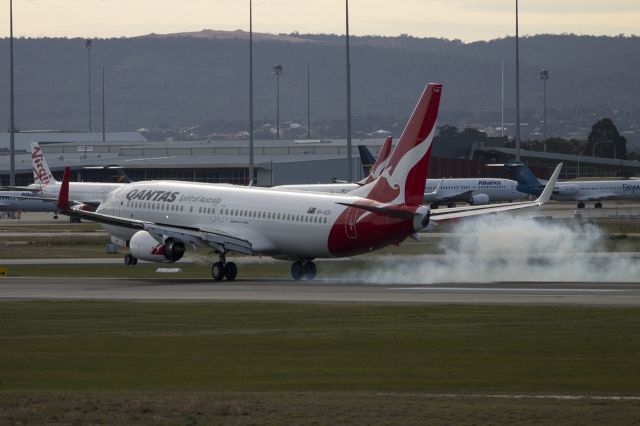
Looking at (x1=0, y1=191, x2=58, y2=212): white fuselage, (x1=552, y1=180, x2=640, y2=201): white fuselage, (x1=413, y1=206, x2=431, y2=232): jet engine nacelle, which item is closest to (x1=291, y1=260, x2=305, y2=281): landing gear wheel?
(x1=413, y1=206, x2=431, y2=232): jet engine nacelle

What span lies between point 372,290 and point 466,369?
69.0 feet

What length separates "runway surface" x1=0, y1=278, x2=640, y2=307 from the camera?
44.7m

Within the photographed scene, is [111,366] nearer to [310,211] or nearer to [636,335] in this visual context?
[636,335]

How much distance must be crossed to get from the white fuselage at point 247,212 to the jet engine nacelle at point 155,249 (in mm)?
2406

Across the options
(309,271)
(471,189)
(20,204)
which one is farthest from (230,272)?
(471,189)

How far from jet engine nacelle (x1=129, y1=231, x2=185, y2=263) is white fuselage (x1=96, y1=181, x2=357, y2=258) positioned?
7.89 feet

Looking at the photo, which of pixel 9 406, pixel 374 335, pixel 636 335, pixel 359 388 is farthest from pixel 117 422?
pixel 636 335

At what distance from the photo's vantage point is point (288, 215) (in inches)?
2206

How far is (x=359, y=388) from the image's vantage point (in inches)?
1029

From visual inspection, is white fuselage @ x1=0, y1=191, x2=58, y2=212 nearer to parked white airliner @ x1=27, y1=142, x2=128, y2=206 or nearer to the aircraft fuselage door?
parked white airliner @ x1=27, y1=142, x2=128, y2=206

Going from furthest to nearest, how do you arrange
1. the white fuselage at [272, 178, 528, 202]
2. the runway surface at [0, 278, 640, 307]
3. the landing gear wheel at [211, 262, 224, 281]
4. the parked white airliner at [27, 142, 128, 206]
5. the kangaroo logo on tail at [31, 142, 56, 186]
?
1. the white fuselage at [272, 178, 528, 202]
2. the kangaroo logo on tail at [31, 142, 56, 186]
3. the parked white airliner at [27, 142, 128, 206]
4. the landing gear wheel at [211, 262, 224, 281]
5. the runway surface at [0, 278, 640, 307]

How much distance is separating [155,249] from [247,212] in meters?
4.18

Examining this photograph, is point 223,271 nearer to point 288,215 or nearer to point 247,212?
point 247,212

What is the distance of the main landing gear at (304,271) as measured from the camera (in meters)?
56.6
